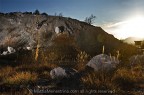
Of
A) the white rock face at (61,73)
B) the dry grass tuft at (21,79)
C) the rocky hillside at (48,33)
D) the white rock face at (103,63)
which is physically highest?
the rocky hillside at (48,33)

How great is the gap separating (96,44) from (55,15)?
883 cm

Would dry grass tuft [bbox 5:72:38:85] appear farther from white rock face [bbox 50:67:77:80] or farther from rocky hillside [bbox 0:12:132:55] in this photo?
rocky hillside [bbox 0:12:132:55]

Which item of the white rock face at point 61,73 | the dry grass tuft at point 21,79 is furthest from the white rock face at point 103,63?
the dry grass tuft at point 21,79

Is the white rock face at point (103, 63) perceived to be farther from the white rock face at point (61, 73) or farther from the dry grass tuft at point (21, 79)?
the dry grass tuft at point (21, 79)

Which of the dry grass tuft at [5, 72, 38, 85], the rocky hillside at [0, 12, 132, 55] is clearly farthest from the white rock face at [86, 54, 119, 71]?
the rocky hillside at [0, 12, 132, 55]

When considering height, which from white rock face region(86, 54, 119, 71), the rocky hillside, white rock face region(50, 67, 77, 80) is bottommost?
white rock face region(50, 67, 77, 80)

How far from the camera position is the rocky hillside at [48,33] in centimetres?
3500

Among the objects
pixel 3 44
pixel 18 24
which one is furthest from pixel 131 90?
pixel 18 24

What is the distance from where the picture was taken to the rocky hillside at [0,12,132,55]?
115ft

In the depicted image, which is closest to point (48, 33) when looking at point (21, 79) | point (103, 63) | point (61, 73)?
point (103, 63)

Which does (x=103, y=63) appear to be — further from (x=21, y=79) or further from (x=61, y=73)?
(x=21, y=79)

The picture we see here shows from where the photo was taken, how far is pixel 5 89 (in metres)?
11.4

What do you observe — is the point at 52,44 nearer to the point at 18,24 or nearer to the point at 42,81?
the point at 18,24

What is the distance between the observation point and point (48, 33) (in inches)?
1411
